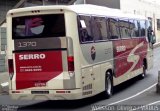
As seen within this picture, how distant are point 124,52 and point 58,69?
18.4 feet

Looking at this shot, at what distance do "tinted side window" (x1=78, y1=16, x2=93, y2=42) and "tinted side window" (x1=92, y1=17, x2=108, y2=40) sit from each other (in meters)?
0.40

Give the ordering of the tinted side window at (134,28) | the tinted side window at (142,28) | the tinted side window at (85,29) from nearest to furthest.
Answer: the tinted side window at (85,29) < the tinted side window at (134,28) < the tinted side window at (142,28)

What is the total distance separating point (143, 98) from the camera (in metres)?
16.0

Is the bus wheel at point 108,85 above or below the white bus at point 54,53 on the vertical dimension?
below

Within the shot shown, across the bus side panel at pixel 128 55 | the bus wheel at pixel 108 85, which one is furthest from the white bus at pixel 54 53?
the bus side panel at pixel 128 55

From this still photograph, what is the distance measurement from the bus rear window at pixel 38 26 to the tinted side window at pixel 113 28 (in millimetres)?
3552

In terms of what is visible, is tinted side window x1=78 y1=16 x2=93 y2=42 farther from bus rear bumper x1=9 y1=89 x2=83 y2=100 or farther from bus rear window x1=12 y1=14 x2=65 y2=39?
bus rear bumper x1=9 y1=89 x2=83 y2=100

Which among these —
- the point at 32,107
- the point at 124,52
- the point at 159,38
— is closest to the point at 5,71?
the point at 124,52

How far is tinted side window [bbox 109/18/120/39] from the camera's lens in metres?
17.6

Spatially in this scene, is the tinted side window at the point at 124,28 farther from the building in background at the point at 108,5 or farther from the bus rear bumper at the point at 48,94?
the building in background at the point at 108,5

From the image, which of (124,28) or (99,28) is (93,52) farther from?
(124,28)

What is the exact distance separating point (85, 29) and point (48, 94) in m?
2.29

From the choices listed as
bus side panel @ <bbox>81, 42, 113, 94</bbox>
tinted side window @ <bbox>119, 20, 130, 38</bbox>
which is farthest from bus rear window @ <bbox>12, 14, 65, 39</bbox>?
tinted side window @ <bbox>119, 20, 130, 38</bbox>

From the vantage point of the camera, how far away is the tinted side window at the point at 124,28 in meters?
19.1
